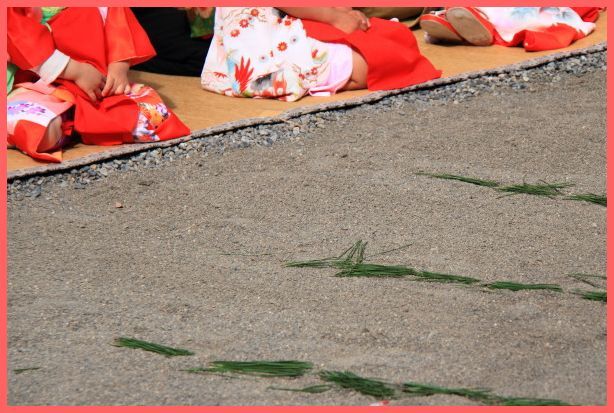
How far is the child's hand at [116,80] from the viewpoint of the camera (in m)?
3.90

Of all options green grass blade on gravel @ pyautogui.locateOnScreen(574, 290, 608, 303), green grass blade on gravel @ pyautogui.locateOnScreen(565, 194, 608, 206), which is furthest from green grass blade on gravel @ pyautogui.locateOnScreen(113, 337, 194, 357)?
green grass blade on gravel @ pyautogui.locateOnScreen(565, 194, 608, 206)

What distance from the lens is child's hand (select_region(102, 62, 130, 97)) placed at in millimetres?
3902

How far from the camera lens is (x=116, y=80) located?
12.9 ft

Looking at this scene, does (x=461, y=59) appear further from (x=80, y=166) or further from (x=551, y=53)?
(x=80, y=166)

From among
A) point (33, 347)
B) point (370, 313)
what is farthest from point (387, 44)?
point (33, 347)

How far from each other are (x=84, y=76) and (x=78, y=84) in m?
0.04

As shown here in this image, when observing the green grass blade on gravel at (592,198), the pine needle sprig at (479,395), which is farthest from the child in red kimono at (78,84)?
the pine needle sprig at (479,395)

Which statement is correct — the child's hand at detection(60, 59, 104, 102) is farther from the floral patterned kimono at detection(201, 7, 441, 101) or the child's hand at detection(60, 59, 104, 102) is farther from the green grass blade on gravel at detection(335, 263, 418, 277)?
the green grass blade on gravel at detection(335, 263, 418, 277)

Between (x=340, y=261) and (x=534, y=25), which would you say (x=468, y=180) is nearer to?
(x=340, y=261)

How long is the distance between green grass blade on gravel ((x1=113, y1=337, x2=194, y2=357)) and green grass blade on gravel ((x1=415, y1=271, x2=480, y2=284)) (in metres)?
0.75

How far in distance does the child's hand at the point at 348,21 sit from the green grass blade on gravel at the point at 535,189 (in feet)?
4.52

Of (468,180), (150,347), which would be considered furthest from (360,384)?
(468,180)

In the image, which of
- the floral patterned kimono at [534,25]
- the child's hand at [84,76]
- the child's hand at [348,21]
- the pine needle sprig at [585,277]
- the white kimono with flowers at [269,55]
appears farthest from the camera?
the floral patterned kimono at [534,25]

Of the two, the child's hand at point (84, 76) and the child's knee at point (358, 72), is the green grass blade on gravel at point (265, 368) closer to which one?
the child's hand at point (84, 76)
